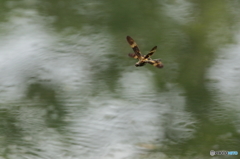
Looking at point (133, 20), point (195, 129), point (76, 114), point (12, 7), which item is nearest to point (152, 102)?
point (195, 129)

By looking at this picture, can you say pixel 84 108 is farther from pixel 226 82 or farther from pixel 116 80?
pixel 226 82

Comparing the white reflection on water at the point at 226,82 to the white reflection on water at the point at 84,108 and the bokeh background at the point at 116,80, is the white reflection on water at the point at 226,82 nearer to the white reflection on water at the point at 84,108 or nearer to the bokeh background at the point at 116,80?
the bokeh background at the point at 116,80

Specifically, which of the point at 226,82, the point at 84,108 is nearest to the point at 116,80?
the point at 84,108

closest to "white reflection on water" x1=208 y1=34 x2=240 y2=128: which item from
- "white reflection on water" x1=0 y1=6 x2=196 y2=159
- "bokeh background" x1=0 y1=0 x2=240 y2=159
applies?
"bokeh background" x1=0 y1=0 x2=240 y2=159

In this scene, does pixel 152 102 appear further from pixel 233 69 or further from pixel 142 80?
pixel 233 69

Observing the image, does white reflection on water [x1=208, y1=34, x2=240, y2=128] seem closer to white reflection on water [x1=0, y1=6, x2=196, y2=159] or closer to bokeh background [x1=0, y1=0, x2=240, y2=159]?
bokeh background [x1=0, y1=0, x2=240, y2=159]

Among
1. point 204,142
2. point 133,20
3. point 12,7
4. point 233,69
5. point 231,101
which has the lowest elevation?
point 204,142

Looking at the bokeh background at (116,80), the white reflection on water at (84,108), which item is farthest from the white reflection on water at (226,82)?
the white reflection on water at (84,108)
